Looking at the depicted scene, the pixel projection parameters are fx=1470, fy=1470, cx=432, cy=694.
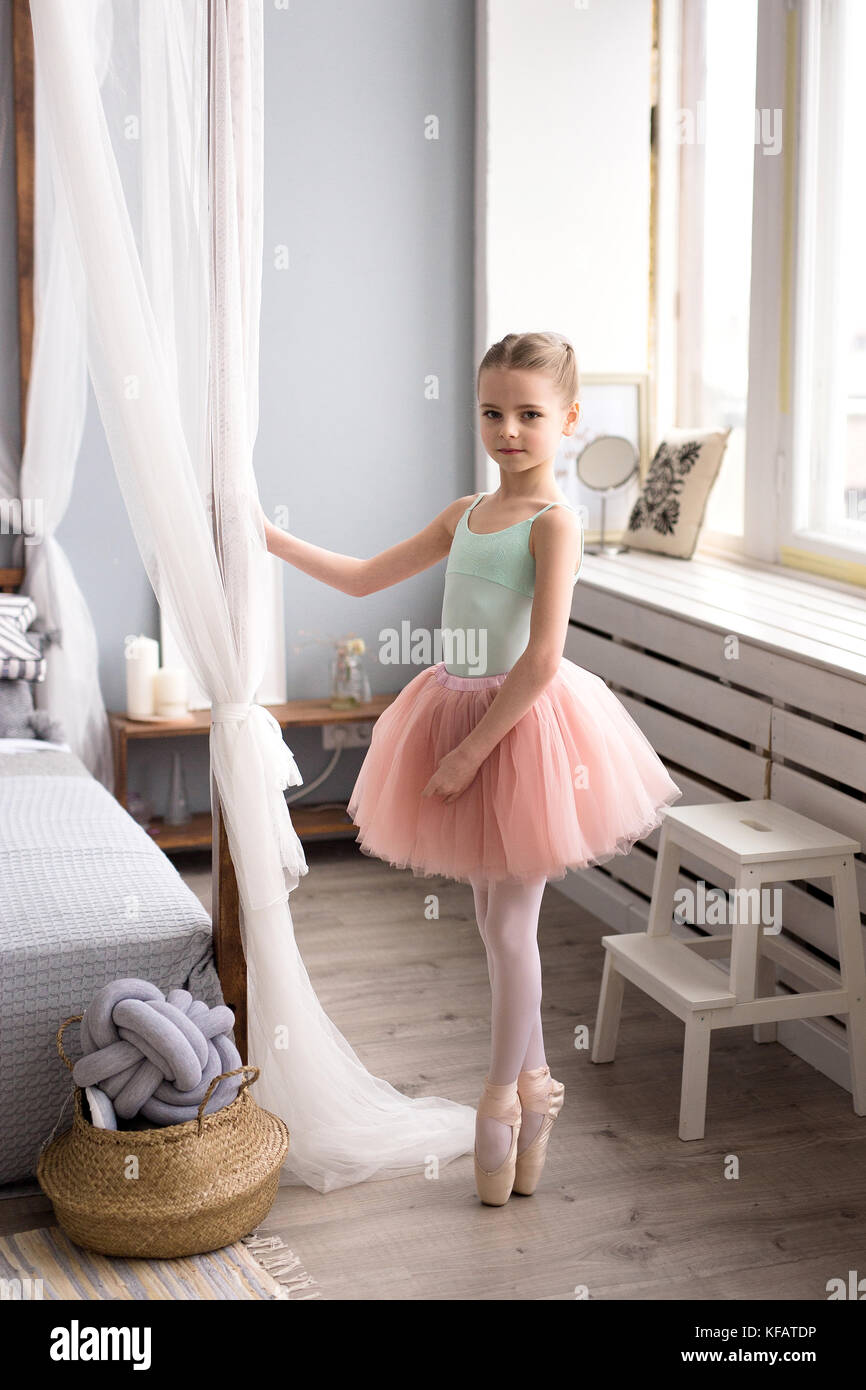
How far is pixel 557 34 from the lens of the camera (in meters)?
3.91

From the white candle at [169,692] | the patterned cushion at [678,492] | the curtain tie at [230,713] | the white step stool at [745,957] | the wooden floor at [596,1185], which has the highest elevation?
the patterned cushion at [678,492]

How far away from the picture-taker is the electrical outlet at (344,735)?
4195mm

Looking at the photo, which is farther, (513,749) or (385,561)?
(385,561)

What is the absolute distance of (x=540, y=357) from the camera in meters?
2.13

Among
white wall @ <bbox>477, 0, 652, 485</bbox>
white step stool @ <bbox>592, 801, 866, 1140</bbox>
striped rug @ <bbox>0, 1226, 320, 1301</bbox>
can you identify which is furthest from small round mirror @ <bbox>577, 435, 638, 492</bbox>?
striped rug @ <bbox>0, 1226, 320, 1301</bbox>

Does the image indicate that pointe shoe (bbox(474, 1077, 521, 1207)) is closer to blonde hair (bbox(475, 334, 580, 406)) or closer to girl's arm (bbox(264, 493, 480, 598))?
girl's arm (bbox(264, 493, 480, 598))

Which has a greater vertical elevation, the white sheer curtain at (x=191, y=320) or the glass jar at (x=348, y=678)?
the white sheer curtain at (x=191, y=320)

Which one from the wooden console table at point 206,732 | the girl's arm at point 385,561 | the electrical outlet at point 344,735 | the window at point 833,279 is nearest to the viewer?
the girl's arm at point 385,561

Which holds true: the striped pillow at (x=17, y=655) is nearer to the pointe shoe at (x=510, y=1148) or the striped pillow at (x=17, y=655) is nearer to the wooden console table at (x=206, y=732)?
the wooden console table at (x=206, y=732)

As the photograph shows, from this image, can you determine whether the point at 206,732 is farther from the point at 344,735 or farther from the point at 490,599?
the point at 490,599

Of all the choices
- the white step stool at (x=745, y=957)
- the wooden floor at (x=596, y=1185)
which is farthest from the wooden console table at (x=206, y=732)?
the white step stool at (x=745, y=957)

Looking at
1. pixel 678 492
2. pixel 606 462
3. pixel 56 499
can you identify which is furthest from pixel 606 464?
pixel 56 499

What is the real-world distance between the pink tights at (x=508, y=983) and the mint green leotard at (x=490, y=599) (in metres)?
0.35

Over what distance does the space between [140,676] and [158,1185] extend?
6.35 feet
